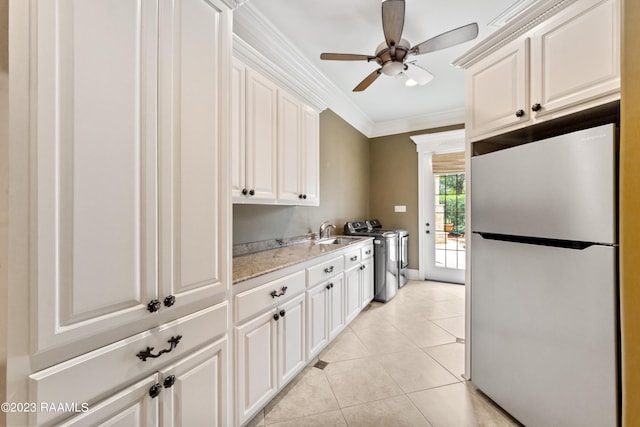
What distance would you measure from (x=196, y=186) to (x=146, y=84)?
1.26ft

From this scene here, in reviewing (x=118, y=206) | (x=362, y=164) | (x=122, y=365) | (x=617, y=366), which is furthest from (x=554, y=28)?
(x=362, y=164)

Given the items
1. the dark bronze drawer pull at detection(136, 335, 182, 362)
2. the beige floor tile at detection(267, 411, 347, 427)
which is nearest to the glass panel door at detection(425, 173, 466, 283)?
the beige floor tile at detection(267, 411, 347, 427)

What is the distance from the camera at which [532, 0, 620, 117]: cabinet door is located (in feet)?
3.81

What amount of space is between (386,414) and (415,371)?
1.81ft

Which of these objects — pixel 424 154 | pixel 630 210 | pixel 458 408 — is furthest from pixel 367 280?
pixel 630 210

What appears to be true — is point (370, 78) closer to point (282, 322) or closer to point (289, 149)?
point (289, 149)

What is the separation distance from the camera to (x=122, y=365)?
816mm

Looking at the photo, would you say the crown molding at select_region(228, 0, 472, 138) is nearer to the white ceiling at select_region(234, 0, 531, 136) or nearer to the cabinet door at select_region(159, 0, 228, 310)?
the white ceiling at select_region(234, 0, 531, 136)

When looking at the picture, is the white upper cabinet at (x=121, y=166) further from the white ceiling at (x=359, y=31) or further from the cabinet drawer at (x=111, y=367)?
the white ceiling at (x=359, y=31)

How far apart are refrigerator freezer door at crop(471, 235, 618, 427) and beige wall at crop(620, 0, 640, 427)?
2.00ft

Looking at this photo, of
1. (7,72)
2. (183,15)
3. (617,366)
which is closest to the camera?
(7,72)

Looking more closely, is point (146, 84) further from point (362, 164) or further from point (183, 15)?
point (362, 164)

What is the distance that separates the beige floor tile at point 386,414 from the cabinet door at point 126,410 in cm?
117

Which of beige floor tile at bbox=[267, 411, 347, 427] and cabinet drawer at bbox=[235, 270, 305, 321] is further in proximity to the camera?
beige floor tile at bbox=[267, 411, 347, 427]
